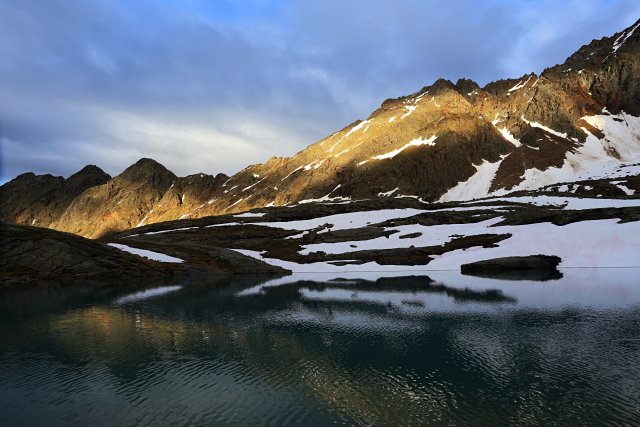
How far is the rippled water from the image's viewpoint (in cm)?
1822

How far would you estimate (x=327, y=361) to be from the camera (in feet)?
84.6

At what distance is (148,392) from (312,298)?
3194 cm

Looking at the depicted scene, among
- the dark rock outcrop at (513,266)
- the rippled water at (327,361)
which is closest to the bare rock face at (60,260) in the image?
the rippled water at (327,361)

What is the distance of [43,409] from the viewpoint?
19.1 m

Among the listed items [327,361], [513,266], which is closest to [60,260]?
[327,361]

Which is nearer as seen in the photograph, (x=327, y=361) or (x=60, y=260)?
(x=327, y=361)

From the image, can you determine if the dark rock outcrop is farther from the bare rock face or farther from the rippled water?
the bare rock face

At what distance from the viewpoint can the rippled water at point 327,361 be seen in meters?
18.2

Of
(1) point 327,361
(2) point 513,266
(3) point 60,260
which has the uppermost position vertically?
(3) point 60,260

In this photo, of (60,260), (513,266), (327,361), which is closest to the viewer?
(327,361)

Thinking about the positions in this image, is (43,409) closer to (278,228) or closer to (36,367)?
(36,367)

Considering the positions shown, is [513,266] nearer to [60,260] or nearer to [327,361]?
[327,361]

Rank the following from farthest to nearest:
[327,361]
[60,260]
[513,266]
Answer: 1. [513,266]
2. [60,260]
3. [327,361]

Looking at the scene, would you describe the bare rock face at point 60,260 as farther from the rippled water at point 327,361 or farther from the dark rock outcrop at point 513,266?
the dark rock outcrop at point 513,266
